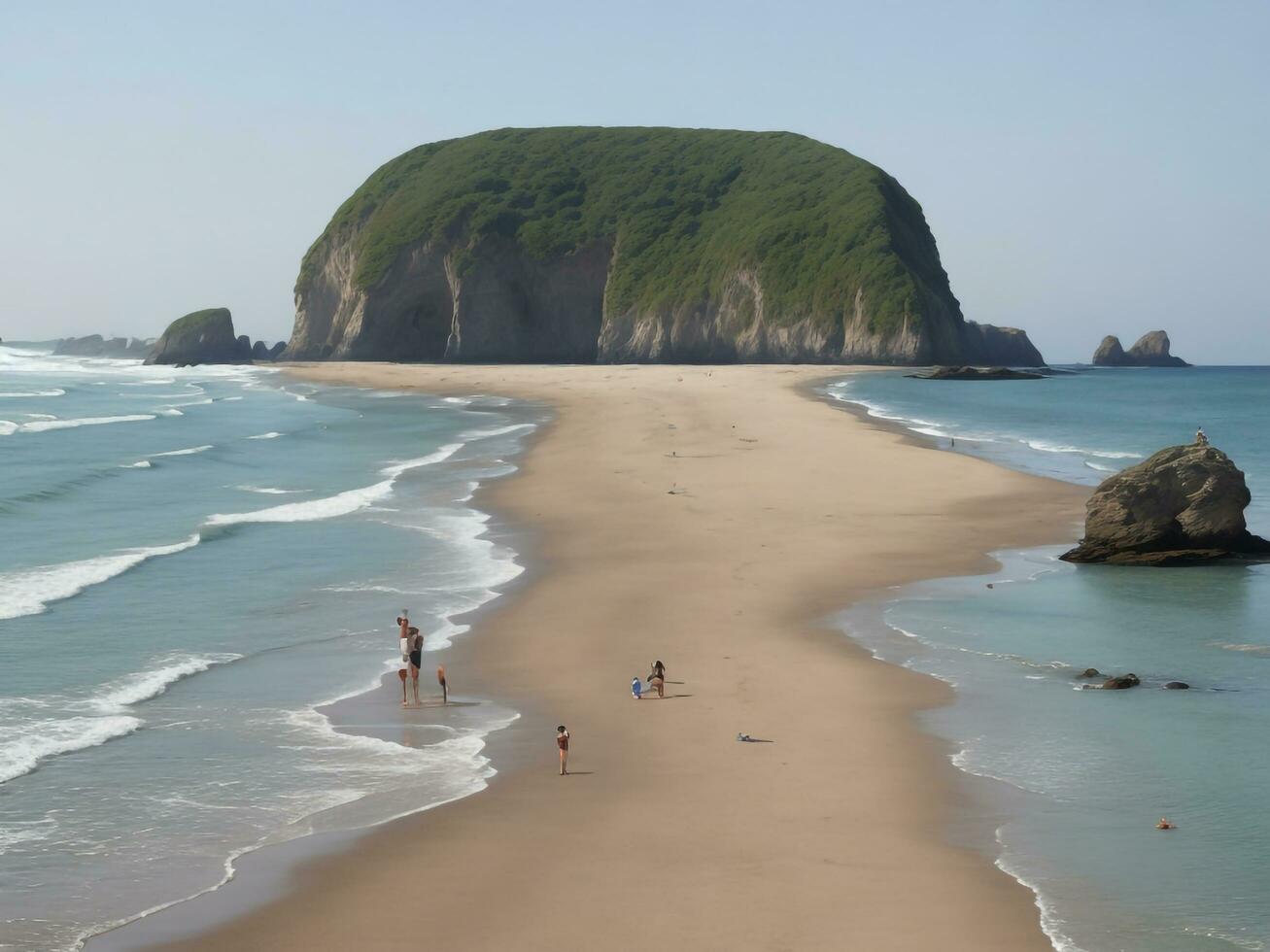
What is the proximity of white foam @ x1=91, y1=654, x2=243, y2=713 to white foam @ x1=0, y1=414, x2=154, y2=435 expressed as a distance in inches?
1810

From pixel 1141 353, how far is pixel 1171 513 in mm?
179104

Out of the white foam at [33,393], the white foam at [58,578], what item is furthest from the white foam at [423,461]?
the white foam at [33,393]

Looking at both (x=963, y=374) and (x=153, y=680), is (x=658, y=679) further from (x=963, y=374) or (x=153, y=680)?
(x=963, y=374)

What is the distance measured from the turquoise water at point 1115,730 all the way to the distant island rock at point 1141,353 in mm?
170810

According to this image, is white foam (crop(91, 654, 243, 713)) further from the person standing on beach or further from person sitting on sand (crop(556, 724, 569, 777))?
the person standing on beach

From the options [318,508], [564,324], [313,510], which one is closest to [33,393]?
[564,324]

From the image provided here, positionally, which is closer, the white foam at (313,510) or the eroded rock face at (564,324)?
the white foam at (313,510)

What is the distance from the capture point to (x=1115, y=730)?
16.4 meters

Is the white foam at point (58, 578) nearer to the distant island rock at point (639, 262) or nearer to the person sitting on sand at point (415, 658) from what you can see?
the person sitting on sand at point (415, 658)

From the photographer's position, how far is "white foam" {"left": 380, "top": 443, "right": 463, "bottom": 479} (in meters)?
46.2

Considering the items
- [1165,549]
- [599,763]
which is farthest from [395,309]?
[599,763]

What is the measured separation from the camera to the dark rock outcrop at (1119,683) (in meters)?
18.2

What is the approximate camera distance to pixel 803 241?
144625 millimetres

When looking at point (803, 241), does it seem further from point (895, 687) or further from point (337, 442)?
point (895, 687)
